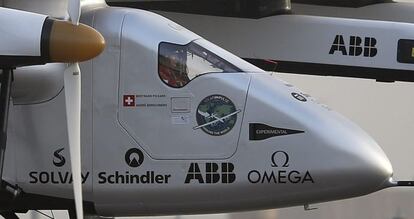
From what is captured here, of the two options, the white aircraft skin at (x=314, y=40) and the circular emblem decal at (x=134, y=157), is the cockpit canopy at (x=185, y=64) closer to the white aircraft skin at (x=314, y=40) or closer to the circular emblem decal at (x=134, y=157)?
the circular emblem decal at (x=134, y=157)

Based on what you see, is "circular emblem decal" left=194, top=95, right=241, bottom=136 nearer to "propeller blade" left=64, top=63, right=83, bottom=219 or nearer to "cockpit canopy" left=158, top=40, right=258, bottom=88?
"cockpit canopy" left=158, top=40, right=258, bottom=88

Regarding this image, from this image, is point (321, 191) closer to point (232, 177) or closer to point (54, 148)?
point (232, 177)

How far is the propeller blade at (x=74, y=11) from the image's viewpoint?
28.4 feet

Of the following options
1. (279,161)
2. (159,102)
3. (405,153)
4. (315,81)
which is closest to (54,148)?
(159,102)

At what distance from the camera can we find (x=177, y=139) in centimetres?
931

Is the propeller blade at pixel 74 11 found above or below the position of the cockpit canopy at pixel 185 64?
above

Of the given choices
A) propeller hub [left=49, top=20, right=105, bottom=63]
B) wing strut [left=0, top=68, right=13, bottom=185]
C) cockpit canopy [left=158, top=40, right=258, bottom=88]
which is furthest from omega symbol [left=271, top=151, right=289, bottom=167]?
wing strut [left=0, top=68, right=13, bottom=185]

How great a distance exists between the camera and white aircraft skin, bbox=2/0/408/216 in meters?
9.23

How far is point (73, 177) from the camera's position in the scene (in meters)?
8.95

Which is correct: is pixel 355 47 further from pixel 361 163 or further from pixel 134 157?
pixel 134 157

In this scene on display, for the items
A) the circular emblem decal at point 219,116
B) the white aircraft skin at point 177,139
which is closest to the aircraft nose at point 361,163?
the white aircraft skin at point 177,139

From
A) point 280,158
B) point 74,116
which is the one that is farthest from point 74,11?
point 280,158

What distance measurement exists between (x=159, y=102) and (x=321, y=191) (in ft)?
4.80

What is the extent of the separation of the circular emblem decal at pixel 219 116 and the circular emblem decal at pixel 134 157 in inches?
20.2
